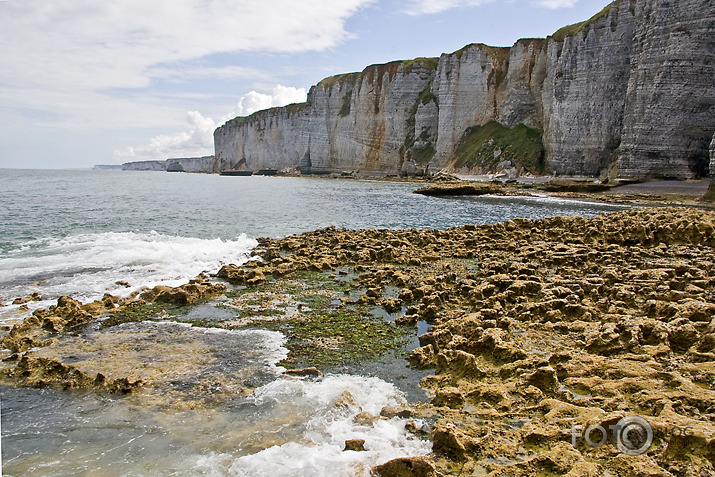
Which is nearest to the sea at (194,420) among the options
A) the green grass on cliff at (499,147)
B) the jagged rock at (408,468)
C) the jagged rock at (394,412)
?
the jagged rock at (394,412)

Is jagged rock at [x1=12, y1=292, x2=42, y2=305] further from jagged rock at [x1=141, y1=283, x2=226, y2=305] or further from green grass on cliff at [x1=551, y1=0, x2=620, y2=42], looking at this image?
green grass on cliff at [x1=551, y1=0, x2=620, y2=42]

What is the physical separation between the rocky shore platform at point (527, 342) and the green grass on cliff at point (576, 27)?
163 ft

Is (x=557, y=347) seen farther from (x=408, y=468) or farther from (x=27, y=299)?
(x=27, y=299)

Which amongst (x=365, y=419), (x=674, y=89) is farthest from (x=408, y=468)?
(x=674, y=89)

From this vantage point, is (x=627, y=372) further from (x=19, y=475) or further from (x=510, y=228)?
(x=510, y=228)

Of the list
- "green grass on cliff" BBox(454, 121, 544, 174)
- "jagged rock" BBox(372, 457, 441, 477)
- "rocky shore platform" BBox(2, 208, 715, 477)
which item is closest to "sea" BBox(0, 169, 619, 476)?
"jagged rock" BBox(372, 457, 441, 477)

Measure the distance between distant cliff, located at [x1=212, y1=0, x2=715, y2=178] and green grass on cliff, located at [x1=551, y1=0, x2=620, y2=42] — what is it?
11.6 inches

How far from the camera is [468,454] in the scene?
5684 millimetres

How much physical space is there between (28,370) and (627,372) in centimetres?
974

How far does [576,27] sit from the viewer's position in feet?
220

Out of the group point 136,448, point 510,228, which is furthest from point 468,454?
point 510,228

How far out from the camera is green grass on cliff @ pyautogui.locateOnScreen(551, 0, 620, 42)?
58.4 metres

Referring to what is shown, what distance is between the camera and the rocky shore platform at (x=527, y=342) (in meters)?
5.41

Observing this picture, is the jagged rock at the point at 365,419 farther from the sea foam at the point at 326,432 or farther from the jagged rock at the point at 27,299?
the jagged rock at the point at 27,299
